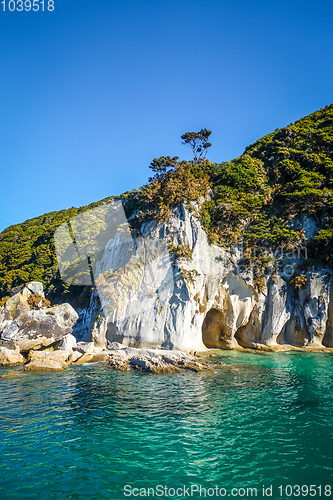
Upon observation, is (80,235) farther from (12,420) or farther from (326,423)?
(326,423)

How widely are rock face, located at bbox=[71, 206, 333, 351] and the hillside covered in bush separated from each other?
179cm

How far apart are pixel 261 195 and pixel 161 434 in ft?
93.1

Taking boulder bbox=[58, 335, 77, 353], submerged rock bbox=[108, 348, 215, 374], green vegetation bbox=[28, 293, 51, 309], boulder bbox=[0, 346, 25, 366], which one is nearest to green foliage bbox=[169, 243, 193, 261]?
submerged rock bbox=[108, 348, 215, 374]

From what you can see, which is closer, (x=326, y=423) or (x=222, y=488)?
(x=222, y=488)

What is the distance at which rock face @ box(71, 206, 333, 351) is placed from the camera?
2691 cm

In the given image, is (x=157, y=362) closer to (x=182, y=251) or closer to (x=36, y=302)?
(x=182, y=251)

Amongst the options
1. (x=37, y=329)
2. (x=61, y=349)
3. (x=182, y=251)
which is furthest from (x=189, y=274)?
Answer: (x=37, y=329)

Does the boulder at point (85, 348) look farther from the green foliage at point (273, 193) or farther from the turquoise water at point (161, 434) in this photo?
the green foliage at point (273, 193)

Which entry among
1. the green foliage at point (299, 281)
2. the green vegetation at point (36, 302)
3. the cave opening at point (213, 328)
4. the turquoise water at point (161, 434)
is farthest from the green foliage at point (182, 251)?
the green vegetation at point (36, 302)

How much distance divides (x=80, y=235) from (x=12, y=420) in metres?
32.8

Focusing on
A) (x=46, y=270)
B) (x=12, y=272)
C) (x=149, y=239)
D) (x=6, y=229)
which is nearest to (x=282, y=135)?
(x=149, y=239)

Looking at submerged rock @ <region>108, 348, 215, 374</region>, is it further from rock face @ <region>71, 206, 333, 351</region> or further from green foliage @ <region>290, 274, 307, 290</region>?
green foliage @ <region>290, 274, 307, 290</region>

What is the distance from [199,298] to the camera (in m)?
27.9

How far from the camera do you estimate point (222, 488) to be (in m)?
7.23
